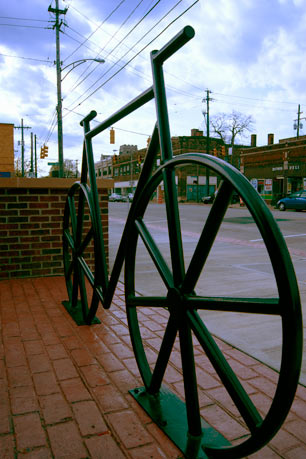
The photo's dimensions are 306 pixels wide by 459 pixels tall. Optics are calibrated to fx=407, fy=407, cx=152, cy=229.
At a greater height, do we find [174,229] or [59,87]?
[59,87]

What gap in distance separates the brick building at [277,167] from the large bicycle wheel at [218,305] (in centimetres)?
3519

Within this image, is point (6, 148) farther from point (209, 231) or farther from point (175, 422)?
point (209, 231)

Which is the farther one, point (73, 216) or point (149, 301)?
point (73, 216)

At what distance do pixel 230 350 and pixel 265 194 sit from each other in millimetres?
38140

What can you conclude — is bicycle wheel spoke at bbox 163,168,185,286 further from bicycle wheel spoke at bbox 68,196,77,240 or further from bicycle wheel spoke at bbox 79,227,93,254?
bicycle wheel spoke at bbox 68,196,77,240

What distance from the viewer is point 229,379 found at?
155 cm

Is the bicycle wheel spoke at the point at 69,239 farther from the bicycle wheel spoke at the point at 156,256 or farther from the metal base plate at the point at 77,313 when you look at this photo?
the bicycle wheel spoke at the point at 156,256

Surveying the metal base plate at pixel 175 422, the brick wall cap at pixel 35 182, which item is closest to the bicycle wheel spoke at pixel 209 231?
the metal base plate at pixel 175 422

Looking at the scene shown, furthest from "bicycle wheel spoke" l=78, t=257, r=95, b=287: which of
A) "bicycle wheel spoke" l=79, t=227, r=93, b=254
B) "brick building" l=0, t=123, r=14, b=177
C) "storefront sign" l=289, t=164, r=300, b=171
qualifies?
"storefront sign" l=289, t=164, r=300, b=171

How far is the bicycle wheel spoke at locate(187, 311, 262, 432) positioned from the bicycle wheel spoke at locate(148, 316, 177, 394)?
0.70 feet

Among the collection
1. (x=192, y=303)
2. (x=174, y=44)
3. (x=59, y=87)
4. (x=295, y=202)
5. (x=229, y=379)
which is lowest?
(x=229, y=379)

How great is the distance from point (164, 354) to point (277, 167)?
42612 millimetres

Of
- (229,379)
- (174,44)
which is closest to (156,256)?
(229,379)

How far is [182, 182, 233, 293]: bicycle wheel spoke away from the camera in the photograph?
1.58 m
